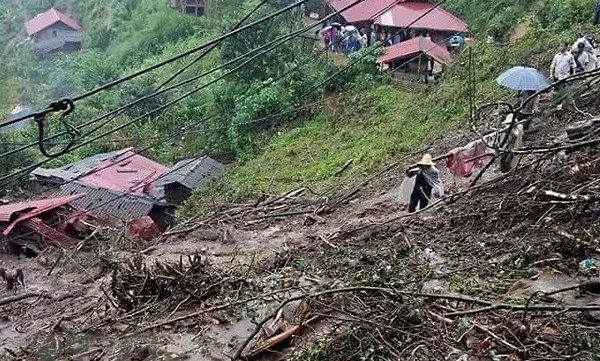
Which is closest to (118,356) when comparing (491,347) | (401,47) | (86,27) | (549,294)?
(491,347)

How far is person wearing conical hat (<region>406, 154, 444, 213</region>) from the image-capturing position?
9133 mm

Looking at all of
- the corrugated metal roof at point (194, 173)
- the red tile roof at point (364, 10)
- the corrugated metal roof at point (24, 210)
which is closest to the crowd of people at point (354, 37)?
the red tile roof at point (364, 10)

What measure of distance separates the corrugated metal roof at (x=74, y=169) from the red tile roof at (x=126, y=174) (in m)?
0.52

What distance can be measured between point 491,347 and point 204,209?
12129 mm

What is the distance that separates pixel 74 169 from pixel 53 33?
26570mm

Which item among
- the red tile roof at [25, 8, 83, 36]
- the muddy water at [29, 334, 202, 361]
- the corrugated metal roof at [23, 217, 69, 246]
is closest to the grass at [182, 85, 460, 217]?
the corrugated metal roof at [23, 217, 69, 246]

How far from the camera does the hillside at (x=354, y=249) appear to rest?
5145 mm

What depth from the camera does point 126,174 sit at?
2220 cm

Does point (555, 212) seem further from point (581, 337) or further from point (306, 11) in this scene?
point (306, 11)

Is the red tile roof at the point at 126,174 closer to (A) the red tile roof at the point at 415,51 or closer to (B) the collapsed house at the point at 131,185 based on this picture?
(B) the collapsed house at the point at 131,185

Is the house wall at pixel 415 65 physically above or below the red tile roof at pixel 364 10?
below

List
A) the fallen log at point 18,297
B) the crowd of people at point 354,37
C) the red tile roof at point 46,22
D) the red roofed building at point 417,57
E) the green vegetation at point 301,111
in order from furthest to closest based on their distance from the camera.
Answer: the red tile roof at point 46,22 → the crowd of people at point 354,37 → the red roofed building at point 417,57 → the green vegetation at point 301,111 → the fallen log at point 18,297

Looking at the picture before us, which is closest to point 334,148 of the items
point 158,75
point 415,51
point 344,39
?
point 415,51

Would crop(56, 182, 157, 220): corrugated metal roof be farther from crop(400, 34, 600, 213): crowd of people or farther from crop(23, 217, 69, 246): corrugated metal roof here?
crop(400, 34, 600, 213): crowd of people
